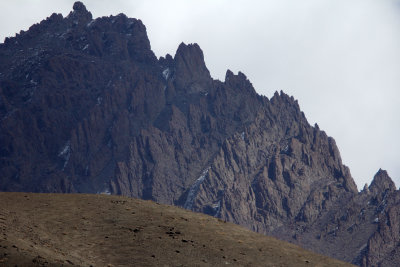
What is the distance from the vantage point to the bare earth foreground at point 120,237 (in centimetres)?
4688

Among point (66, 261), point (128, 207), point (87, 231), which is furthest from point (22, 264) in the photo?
point (128, 207)

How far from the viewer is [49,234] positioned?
5069cm

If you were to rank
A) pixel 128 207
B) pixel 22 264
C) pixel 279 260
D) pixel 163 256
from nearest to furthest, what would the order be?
pixel 22 264 < pixel 163 256 < pixel 279 260 < pixel 128 207

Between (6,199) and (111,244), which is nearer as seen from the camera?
(111,244)

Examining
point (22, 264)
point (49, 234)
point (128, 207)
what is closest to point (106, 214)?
point (128, 207)

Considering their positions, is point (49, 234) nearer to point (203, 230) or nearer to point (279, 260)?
point (203, 230)

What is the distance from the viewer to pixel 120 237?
→ 5191 cm

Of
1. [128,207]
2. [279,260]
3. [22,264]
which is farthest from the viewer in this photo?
[128,207]

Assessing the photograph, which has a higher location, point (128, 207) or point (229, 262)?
point (128, 207)

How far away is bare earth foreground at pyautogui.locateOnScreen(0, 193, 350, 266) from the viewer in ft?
154

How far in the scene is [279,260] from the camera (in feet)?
172

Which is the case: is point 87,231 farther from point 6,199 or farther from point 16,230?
point 6,199

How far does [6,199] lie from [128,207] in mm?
9904

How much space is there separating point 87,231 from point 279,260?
14.2 m
